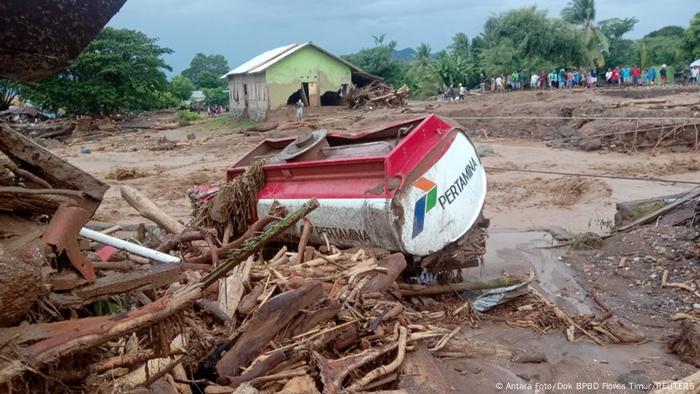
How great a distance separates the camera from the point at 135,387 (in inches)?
106

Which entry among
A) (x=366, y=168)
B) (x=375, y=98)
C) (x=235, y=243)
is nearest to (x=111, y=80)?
(x=375, y=98)

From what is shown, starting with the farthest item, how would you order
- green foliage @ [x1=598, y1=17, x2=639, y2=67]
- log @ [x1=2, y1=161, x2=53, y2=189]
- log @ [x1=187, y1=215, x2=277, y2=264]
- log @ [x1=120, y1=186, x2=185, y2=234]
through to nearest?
green foliage @ [x1=598, y1=17, x2=639, y2=67] < log @ [x1=120, y1=186, x2=185, y2=234] < log @ [x1=187, y1=215, x2=277, y2=264] < log @ [x1=2, y1=161, x2=53, y2=189]

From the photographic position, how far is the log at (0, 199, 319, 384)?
1957mm

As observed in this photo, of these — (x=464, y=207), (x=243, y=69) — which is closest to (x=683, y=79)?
(x=243, y=69)

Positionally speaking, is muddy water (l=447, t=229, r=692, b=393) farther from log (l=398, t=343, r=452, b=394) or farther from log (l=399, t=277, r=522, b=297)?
log (l=399, t=277, r=522, b=297)

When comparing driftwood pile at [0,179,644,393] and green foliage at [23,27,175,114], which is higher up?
green foliage at [23,27,175,114]

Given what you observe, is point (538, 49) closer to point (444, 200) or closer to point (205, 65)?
point (444, 200)

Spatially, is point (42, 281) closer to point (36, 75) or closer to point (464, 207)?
point (36, 75)

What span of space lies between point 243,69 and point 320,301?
32.6 m

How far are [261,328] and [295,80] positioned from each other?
98.3 ft

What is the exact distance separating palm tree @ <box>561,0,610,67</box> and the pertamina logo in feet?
136

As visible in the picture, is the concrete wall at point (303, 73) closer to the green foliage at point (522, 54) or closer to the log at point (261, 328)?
the green foliage at point (522, 54)

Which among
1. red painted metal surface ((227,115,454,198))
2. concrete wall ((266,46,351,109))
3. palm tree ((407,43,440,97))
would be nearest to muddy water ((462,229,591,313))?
red painted metal surface ((227,115,454,198))

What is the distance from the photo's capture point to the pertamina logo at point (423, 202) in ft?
17.7
